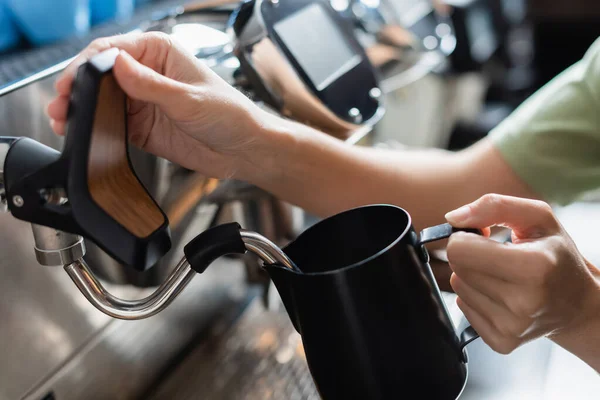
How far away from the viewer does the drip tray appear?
0.68 meters

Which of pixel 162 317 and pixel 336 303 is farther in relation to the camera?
pixel 162 317

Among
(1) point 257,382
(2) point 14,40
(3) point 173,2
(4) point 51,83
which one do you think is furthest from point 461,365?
(3) point 173,2

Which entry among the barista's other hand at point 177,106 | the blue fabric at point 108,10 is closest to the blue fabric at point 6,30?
the blue fabric at point 108,10

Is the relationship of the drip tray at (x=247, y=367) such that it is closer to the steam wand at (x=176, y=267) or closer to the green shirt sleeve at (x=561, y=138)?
the steam wand at (x=176, y=267)

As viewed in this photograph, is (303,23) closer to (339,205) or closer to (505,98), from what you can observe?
(339,205)

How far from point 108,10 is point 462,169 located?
50 centimetres

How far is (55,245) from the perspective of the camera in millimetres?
441

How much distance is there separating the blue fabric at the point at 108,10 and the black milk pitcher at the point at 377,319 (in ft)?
1.64

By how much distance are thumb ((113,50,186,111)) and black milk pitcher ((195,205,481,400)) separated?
0.10m

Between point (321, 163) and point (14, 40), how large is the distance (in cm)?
37

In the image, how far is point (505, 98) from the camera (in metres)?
2.23

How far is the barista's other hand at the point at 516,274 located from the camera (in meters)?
0.47

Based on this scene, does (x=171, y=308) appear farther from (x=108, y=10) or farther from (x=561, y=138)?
(x=561, y=138)

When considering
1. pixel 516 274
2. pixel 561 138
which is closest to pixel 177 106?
pixel 516 274
